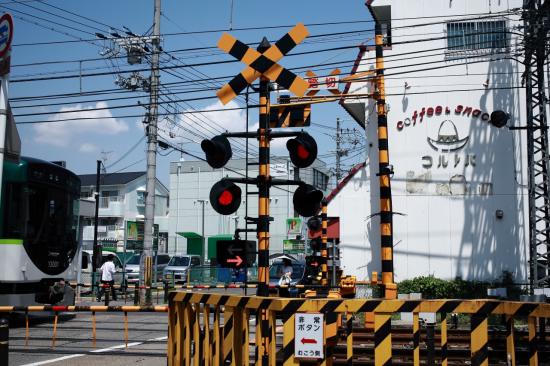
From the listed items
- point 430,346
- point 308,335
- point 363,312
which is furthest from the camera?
point 430,346

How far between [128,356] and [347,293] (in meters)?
7.35

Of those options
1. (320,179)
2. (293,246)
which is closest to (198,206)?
(293,246)

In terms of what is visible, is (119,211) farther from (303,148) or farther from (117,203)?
(303,148)

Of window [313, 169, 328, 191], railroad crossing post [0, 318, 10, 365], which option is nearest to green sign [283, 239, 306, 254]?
window [313, 169, 328, 191]

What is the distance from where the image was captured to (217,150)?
7.87 m

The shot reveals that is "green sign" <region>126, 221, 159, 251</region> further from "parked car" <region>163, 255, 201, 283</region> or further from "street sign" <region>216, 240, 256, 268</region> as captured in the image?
"street sign" <region>216, 240, 256, 268</region>

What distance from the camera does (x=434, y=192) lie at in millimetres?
22297

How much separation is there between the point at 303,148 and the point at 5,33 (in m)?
3.92

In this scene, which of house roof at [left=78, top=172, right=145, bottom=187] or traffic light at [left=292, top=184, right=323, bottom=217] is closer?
traffic light at [left=292, top=184, right=323, bottom=217]

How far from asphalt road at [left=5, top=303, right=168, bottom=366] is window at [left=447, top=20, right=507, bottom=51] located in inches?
592

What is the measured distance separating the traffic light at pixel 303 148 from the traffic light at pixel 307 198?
0.33 meters

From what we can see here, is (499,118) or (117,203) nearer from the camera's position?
(499,118)

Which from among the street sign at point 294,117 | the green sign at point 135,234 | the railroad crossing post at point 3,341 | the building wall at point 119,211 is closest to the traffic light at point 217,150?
the street sign at point 294,117

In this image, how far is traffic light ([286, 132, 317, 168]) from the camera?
305 inches
